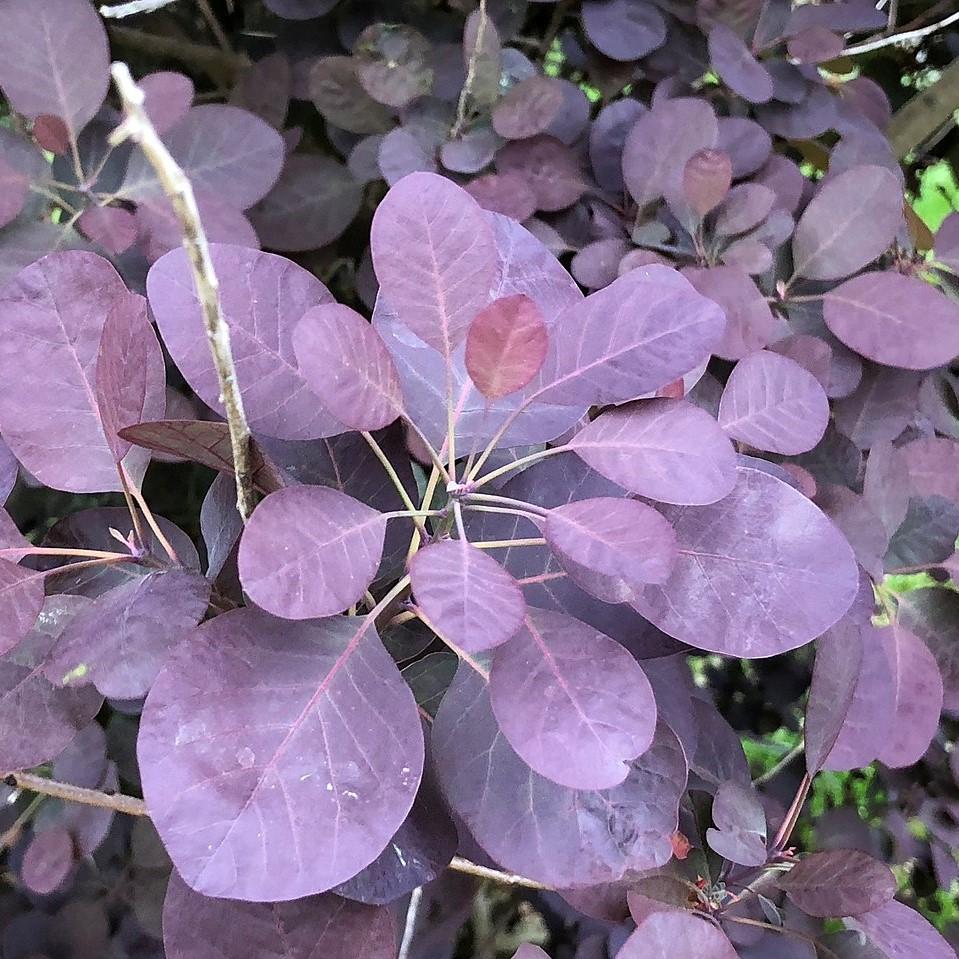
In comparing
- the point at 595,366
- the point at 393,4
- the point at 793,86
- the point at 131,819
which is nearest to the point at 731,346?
the point at 595,366

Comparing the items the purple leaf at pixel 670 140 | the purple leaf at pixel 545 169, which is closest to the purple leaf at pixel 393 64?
the purple leaf at pixel 545 169

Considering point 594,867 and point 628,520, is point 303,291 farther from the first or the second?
point 594,867

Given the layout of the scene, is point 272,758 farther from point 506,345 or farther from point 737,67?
point 737,67

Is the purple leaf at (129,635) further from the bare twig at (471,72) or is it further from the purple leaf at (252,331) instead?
the bare twig at (471,72)

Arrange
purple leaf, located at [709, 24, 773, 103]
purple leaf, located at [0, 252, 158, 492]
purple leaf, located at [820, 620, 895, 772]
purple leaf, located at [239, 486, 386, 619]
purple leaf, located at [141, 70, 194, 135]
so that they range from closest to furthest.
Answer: purple leaf, located at [239, 486, 386, 619]
purple leaf, located at [0, 252, 158, 492]
purple leaf, located at [820, 620, 895, 772]
purple leaf, located at [141, 70, 194, 135]
purple leaf, located at [709, 24, 773, 103]

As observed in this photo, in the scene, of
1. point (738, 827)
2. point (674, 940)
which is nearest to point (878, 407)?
point (738, 827)

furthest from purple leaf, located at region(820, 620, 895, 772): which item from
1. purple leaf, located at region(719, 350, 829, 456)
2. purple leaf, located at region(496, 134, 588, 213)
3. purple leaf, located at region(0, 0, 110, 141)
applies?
purple leaf, located at region(0, 0, 110, 141)

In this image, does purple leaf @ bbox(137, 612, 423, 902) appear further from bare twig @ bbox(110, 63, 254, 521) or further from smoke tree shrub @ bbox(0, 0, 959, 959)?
bare twig @ bbox(110, 63, 254, 521)
